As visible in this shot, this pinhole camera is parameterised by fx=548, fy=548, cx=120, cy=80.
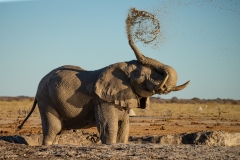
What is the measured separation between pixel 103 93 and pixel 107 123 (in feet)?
2.74

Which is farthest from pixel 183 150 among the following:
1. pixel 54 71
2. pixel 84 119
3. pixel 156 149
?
pixel 54 71

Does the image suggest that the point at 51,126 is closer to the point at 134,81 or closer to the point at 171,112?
the point at 134,81

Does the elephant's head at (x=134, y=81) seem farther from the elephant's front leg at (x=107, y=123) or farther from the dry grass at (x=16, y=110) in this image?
the dry grass at (x=16, y=110)

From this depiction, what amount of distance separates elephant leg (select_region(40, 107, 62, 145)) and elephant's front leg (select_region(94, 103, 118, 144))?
1.31 metres

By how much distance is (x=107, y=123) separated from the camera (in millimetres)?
13883

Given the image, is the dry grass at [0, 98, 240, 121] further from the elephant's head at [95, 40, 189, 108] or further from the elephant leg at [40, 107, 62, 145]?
the elephant's head at [95, 40, 189, 108]

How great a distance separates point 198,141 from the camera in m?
14.7

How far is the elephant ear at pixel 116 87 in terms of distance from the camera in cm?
1424

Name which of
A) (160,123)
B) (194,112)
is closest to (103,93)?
(160,123)

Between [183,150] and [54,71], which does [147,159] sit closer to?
[183,150]

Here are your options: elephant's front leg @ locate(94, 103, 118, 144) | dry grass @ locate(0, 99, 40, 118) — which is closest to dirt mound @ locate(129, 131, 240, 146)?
elephant's front leg @ locate(94, 103, 118, 144)

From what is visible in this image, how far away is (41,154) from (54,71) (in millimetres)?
4889

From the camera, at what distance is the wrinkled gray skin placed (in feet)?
45.8

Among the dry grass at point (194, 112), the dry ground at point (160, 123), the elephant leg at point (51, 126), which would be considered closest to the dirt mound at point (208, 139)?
the dry ground at point (160, 123)
